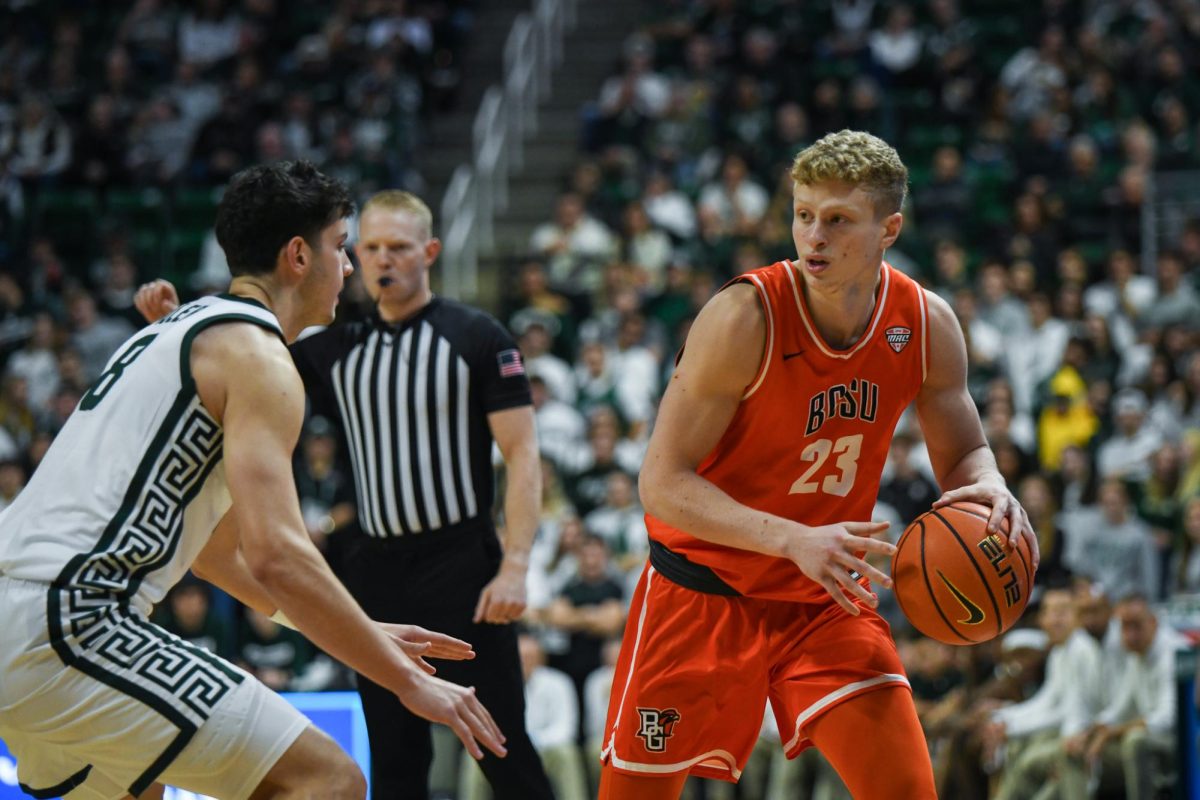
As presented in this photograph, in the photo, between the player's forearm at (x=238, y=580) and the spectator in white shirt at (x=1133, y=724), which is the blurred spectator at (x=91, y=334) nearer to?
the spectator in white shirt at (x=1133, y=724)

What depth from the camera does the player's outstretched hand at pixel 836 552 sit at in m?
3.90

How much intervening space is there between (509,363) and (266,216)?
186 centimetres

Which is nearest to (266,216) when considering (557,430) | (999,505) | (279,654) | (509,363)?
(509,363)

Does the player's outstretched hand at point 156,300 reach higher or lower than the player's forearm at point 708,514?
higher

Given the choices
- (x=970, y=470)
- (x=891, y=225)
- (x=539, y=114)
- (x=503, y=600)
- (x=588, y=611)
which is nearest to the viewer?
(x=891, y=225)

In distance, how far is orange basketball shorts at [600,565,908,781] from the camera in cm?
443

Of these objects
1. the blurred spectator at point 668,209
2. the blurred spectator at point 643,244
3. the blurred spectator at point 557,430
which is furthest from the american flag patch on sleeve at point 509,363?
the blurred spectator at point 668,209

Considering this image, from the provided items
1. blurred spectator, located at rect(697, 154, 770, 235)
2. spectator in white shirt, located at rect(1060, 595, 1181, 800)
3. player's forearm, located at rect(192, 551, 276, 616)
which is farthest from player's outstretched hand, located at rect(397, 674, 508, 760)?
blurred spectator, located at rect(697, 154, 770, 235)

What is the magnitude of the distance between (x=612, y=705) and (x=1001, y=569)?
1221 mm

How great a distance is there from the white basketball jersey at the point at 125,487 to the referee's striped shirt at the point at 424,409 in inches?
72.6

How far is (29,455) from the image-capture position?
12570 mm

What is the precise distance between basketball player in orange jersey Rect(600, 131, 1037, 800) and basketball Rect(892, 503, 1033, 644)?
0.22 feet

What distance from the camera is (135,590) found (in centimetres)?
361

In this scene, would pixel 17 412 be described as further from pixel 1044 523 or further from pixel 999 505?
pixel 999 505
